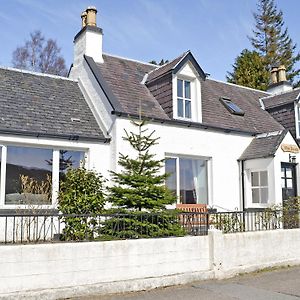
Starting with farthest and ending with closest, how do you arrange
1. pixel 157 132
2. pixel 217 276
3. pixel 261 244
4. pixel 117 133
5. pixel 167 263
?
1. pixel 157 132
2. pixel 117 133
3. pixel 261 244
4. pixel 217 276
5. pixel 167 263

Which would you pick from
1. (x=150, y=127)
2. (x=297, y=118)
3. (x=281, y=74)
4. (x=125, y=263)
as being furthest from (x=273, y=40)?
(x=125, y=263)

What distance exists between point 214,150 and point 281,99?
6.53 meters

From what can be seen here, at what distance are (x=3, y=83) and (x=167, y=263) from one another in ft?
30.0

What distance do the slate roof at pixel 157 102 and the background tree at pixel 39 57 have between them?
24092 millimetres

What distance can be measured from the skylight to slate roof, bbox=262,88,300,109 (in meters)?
2.57

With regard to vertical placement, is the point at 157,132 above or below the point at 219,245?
above

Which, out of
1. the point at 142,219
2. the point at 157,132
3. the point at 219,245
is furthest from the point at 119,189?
the point at 157,132

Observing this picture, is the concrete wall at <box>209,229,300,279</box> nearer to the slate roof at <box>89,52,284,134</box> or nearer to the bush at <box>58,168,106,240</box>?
the bush at <box>58,168,106,240</box>

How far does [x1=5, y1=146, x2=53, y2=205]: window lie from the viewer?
11742 mm

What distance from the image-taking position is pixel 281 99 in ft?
65.6

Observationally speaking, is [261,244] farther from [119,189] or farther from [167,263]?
[119,189]

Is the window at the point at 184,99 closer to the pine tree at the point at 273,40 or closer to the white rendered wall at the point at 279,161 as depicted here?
the white rendered wall at the point at 279,161

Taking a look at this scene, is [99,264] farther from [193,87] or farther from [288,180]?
[288,180]

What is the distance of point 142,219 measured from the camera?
29.3ft
